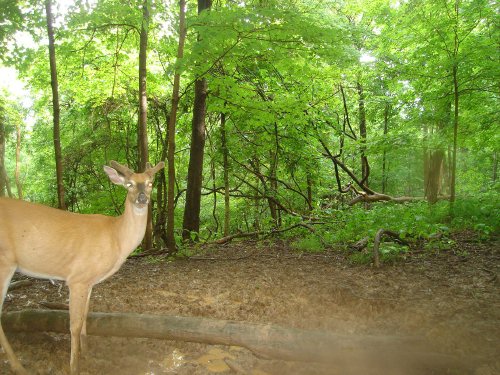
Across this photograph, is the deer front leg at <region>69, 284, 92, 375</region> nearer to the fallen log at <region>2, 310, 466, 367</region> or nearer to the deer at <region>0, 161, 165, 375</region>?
the deer at <region>0, 161, 165, 375</region>

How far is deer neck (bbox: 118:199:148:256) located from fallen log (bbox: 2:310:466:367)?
72cm

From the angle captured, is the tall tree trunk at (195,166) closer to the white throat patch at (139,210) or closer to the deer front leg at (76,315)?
the white throat patch at (139,210)

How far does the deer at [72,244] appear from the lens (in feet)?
10.2

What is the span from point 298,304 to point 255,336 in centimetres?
145

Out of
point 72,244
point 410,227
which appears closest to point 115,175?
point 72,244

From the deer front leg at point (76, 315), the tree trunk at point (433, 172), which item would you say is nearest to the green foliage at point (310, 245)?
the tree trunk at point (433, 172)

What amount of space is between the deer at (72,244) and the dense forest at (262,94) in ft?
11.9

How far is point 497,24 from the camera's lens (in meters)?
7.81

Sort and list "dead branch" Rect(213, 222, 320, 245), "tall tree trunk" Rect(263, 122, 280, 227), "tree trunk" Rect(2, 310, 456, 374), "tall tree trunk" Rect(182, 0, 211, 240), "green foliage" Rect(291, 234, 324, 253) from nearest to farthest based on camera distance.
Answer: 1. "tree trunk" Rect(2, 310, 456, 374)
2. "green foliage" Rect(291, 234, 324, 253)
3. "dead branch" Rect(213, 222, 320, 245)
4. "tall tree trunk" Rect(182, 0, 211, 240)
5. "tall tree trunk" Rect(263, 122, 280, 227)

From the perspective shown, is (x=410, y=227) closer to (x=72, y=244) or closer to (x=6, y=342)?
(x=72, y=244)

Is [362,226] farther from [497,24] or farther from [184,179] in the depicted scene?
[184,179]

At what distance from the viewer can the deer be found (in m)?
3.10

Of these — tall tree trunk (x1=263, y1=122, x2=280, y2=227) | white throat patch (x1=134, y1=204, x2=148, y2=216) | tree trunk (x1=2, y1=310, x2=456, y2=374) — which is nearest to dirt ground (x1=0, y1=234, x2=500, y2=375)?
tree trunk (x1=2, y1=310, x2=456, y2=374)

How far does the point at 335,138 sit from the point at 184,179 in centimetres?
685
